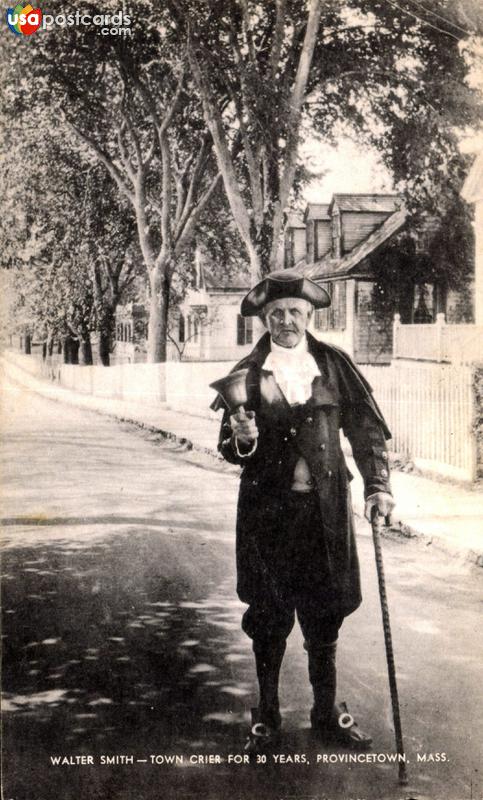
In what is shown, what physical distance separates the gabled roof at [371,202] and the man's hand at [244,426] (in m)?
2.98

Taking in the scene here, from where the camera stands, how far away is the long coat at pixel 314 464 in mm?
3559

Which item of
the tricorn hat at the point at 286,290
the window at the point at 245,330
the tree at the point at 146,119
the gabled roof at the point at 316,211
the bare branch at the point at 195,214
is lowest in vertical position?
the tricorn hat at the point at 286,290

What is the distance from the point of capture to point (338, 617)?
11.8 ft

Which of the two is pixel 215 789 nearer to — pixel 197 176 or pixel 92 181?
pixel 197 176

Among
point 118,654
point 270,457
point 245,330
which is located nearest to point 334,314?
point 270,457

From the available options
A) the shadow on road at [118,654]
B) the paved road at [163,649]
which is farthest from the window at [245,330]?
the shadow on road at [118,654]

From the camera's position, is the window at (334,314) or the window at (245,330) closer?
the window at (334,314)

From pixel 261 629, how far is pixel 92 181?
39.5 feet

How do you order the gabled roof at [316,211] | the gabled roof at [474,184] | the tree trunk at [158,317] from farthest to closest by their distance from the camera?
the tree trunk at [158,317] → the gabled roof at [316,211] → the gabled roof at [474,184]

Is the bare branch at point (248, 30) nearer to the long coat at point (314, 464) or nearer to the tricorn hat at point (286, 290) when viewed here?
the tricorn hat at point (286, 290)

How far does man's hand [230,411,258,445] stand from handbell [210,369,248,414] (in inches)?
1.0

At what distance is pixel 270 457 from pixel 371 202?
10.3 ft

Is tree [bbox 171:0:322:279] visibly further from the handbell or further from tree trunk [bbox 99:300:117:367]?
tree trunk [bbox 99:300:117:367]

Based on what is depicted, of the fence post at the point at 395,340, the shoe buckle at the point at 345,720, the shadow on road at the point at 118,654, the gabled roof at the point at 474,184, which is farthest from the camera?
the fence post at the point at 395,340
